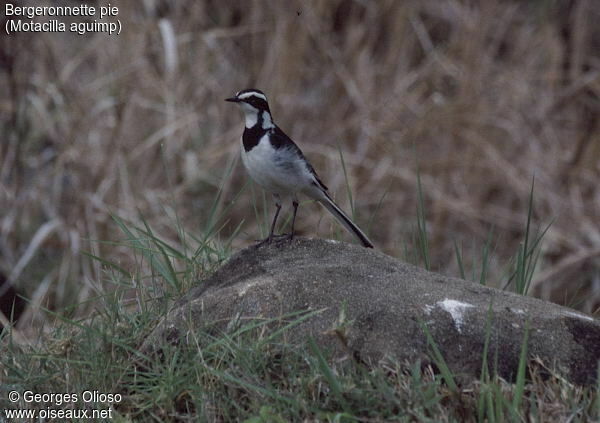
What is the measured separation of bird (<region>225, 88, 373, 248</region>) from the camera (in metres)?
4.62

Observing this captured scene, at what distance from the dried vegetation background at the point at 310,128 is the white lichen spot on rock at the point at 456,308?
11.3 ft

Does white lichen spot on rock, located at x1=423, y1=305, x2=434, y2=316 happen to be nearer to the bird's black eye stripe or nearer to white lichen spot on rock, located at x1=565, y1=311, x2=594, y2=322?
white lichen spot on rock, located at x1=565, y1=311, x2=594, y2=322

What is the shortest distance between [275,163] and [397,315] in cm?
137

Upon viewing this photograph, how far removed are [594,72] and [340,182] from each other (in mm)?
2452

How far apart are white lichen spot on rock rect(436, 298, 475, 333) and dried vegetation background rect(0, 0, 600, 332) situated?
343cm

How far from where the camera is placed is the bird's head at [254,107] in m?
4.84

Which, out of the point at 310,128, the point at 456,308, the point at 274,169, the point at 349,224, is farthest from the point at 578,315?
the point at 310,128

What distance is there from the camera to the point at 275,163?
15.1ft

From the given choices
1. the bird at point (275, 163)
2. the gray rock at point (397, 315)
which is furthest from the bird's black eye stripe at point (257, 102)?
the gray rock at point (397, 315)

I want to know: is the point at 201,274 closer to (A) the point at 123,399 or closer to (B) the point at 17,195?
(A) the point at 123,399

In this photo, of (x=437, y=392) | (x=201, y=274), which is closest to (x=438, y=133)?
(x=201, y=274)

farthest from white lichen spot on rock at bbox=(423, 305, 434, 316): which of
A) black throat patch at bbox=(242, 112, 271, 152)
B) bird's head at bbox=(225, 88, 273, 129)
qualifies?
bird's head at bbox=(225, 88, 273, 129)

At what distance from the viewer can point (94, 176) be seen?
723 cm

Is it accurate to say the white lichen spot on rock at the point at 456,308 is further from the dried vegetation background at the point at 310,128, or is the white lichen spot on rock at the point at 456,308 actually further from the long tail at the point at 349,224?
the dried vegetation background at the point at 310,128
